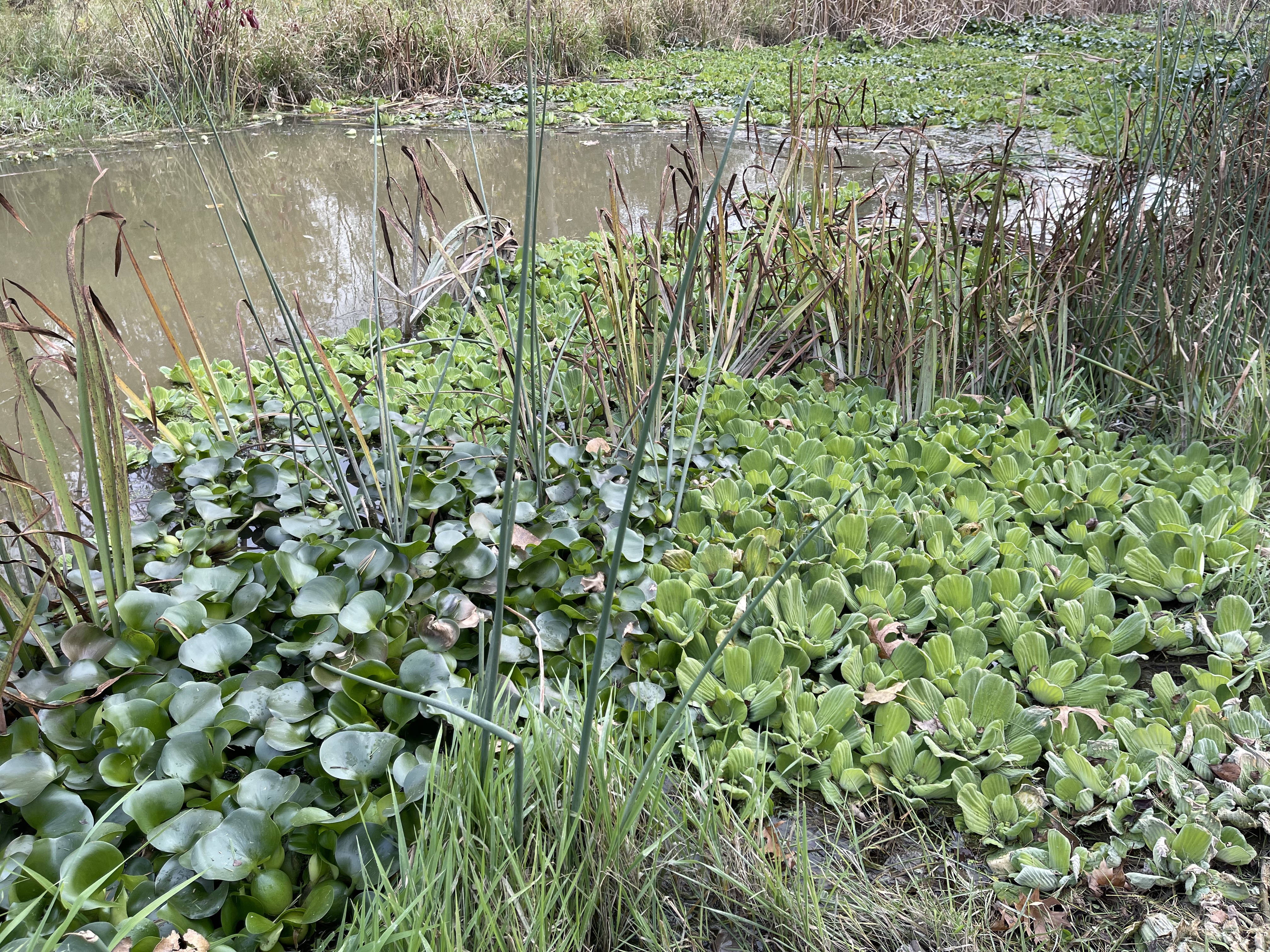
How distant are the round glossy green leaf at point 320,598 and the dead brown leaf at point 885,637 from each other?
0.93m

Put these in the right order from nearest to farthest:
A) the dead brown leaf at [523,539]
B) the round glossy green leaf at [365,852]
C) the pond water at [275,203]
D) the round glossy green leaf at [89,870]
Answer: the round glossy green leaf at [89,870] → the round glossy green leaf at [365,852] → the dead brown leaf at [523,539] → the pond water at [275,203]

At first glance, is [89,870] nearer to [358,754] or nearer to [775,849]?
[358,754]

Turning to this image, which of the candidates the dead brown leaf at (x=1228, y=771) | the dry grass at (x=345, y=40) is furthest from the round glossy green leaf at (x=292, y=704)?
the dry grass at (x=345, y=40)

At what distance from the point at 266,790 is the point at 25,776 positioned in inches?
12.3

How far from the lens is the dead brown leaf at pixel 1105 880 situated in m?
1.05

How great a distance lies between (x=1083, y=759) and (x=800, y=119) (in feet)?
6.00

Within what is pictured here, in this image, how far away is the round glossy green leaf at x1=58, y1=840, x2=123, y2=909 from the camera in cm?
91

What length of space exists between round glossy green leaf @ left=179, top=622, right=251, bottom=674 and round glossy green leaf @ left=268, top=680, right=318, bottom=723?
11 cm

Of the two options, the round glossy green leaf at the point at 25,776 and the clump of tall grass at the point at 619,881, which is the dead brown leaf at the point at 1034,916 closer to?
the clump of tall grass at the point at 619,881

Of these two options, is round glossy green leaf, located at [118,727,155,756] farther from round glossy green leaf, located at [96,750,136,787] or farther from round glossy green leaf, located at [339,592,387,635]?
round glossy green leaf, located at [339,592,387,635]

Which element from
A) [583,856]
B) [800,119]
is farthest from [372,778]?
[800,119]

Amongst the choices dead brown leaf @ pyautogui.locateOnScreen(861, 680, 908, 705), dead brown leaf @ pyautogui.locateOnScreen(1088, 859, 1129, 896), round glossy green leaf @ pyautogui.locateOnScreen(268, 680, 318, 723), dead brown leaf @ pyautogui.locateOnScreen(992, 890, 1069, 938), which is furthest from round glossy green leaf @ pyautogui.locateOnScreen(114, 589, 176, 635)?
dead brown leaf @ pyautogui.locateOnScreen(1088, 859, 1129, 896)

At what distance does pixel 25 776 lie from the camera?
106cm

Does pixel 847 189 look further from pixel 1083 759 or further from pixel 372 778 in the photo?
pixel 372 778
